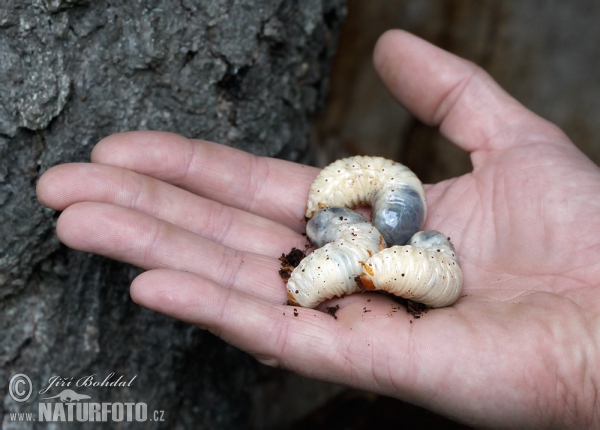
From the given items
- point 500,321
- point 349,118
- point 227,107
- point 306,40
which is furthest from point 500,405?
point 349,118

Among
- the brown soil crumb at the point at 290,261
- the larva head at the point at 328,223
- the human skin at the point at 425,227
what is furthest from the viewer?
the larva head at the point at 328,223

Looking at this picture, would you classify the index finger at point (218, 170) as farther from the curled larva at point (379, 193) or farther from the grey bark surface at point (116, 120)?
the grey bark surface at point (116, 120)

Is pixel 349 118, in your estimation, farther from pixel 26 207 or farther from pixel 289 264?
pixel 26 207
